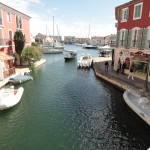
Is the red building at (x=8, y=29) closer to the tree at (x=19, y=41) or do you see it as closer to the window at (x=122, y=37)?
the tree at (x=19, y=41)

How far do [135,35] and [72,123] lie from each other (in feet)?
48.0

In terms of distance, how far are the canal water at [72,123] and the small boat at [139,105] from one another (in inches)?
17.7

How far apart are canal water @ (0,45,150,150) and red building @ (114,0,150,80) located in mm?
5411

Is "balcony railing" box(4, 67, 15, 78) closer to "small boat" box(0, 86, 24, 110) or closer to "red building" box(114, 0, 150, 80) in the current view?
"small boat" box(0, 86, 24, 110)

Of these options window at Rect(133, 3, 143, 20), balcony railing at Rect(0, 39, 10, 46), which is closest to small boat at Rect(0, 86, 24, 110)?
balcony railing at Rect(0, 39, 10, 46)

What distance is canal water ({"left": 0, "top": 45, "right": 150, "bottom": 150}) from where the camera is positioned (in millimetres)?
9031

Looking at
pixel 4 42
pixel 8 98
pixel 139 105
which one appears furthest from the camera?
pixel 4 42

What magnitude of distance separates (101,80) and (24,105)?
12.3 m

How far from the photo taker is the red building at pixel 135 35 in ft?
58.4

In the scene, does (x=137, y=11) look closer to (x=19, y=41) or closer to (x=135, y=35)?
(x=135, y=35)

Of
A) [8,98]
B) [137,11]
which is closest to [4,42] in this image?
[8,98]

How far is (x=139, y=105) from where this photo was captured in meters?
12.5

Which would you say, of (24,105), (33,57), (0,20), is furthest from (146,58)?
(0,20)

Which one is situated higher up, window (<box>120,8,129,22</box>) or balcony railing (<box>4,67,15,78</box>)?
window (<box>120,8,129,22</box>)
